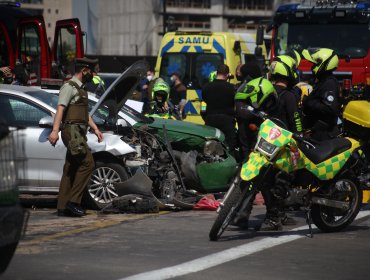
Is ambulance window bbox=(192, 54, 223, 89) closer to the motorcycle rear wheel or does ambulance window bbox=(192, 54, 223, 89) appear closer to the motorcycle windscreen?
the motorcycle rear wheel

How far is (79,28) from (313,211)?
48.1ft

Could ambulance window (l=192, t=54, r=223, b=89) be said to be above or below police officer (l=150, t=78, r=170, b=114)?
below

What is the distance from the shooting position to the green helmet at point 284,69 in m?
11.1

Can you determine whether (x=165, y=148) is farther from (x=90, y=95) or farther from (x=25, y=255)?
(x=25, y=255)

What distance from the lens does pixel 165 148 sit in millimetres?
13008

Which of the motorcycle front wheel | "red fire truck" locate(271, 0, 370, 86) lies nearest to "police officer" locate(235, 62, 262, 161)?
the motorcycle front wheel

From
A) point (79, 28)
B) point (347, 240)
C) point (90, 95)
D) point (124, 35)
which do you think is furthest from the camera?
point (124, 35)

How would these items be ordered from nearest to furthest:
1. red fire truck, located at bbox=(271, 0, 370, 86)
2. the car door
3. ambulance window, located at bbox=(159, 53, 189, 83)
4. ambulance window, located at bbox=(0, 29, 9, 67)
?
the car door → red fire truck, located at bbox=(271, 0, 370, 86) → ambulance window, located at bbox=(159, 53, 189, 83) → ambulance window, located at bbox=(0, 29, 9, 67)

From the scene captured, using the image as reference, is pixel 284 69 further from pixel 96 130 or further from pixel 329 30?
pixel 329 30

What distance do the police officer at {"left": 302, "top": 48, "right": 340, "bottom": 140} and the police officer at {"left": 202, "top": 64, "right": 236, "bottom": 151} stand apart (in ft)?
11.3

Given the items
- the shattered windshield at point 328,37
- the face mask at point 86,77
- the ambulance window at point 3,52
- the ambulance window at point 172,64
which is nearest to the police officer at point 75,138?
the face mask at point 86,77

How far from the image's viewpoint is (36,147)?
12539mm

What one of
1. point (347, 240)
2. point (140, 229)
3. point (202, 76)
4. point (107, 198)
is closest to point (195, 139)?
point (107, 198)

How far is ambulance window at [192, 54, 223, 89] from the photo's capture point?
946 inches
